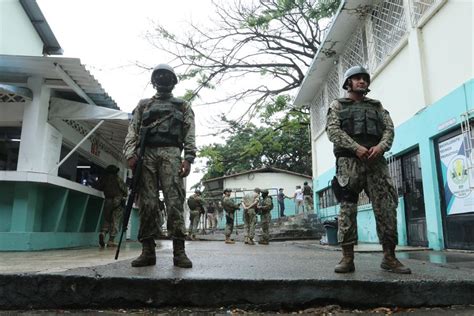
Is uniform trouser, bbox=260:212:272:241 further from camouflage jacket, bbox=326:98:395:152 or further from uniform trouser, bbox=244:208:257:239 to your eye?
camouflage jacket, bbox=326:98:395:152

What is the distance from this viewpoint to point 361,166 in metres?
3.46

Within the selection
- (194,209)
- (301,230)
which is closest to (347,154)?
(301,230)

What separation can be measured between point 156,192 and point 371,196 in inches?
82.1

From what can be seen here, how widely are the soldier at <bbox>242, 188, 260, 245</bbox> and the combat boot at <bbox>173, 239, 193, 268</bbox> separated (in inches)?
Result: 315

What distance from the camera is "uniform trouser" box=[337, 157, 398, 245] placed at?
131 inches

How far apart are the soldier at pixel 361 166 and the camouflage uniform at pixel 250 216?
328 inches

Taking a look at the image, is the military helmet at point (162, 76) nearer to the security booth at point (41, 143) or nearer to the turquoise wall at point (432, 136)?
the security booth at point (41, 143)

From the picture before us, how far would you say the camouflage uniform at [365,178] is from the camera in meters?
3.33

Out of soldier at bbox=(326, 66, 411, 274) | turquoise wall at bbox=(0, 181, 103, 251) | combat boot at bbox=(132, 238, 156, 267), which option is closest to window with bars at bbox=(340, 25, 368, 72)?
soldier at bbox=(326, 66, 411, 274)

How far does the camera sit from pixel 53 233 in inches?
301

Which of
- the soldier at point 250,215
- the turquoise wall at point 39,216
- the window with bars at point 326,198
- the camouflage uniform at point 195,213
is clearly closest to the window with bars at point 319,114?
the window with bars at point 326,198

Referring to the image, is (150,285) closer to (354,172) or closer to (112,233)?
(354,172)

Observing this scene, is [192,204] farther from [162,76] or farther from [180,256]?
[180,256]

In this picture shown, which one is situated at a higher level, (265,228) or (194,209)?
(194,209)
